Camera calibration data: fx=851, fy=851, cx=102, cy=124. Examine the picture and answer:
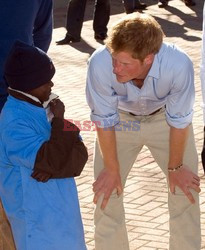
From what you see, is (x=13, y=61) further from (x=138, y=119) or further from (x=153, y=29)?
(x=138, y=119)

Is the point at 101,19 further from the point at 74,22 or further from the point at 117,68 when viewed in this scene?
the point at 117,68

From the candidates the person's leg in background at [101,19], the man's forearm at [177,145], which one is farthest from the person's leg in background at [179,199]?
the person's leg in background at [101,19]

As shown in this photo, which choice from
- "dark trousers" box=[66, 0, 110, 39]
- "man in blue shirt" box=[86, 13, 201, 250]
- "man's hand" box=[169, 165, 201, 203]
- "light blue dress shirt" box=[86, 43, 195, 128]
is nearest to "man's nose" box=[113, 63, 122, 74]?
"man in blue shirt" box=[86, 13, 201, 250]

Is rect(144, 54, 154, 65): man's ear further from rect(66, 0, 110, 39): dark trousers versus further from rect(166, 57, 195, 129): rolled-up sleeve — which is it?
rect(66, 0, 110, 39): dark trousers

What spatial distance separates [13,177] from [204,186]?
2846 millimetres

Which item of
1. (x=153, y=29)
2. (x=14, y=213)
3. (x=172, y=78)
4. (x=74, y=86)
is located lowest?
(x=74, y=86)

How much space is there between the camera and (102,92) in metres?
5.11

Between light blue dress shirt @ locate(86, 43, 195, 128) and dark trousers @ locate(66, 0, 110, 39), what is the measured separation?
850 cm

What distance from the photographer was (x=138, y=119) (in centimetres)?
548

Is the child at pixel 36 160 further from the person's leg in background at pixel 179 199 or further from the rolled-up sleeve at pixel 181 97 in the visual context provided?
the person's leg in background at pixel 179 199

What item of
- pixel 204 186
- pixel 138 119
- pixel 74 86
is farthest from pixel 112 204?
pixel 74 86

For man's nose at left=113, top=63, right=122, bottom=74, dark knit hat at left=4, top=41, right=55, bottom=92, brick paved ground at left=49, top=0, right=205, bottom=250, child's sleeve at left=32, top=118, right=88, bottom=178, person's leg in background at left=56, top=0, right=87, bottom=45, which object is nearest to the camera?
child's sleeve at left=32, top=118, right=88, bottom=178

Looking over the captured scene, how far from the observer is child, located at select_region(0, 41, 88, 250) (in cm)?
446

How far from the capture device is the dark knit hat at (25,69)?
454cm
